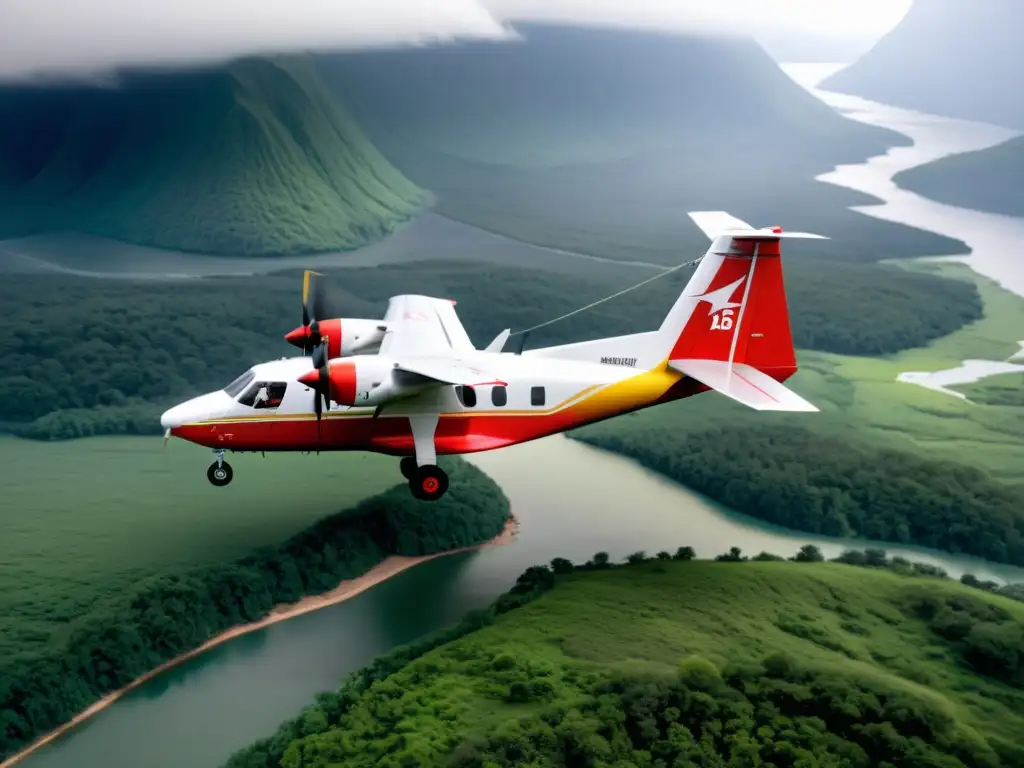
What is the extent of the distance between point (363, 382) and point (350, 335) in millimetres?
4056

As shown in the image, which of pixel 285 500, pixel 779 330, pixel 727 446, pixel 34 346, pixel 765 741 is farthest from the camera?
pixel 34 346

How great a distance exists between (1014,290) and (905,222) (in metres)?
9.15

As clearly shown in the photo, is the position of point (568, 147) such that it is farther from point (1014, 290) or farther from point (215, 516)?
point (215, 516)

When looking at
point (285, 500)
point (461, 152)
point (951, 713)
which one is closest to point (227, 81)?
point (461, 152)

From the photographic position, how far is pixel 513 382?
89.4ft

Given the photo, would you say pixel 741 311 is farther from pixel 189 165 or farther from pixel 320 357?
pixel 189 165

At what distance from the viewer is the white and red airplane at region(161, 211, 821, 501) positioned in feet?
87.0

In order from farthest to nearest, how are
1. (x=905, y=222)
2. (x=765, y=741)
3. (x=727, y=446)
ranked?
(x=905, y=222), (x=727, y=446), (x=765, y=741)

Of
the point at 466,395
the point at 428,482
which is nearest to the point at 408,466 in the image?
the point at 428,482

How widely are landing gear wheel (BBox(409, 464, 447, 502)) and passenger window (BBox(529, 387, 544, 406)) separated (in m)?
3.02

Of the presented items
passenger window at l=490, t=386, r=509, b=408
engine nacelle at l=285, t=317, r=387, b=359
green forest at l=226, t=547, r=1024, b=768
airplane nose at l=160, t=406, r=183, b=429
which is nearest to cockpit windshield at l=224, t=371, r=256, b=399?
airplane nose at l=160, t=406, r=183, b=429

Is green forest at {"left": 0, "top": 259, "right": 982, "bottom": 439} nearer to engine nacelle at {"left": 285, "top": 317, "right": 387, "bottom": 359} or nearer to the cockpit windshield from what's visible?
the cockpit windshield

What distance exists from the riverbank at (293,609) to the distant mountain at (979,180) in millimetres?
44687

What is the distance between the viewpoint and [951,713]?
21797mm
